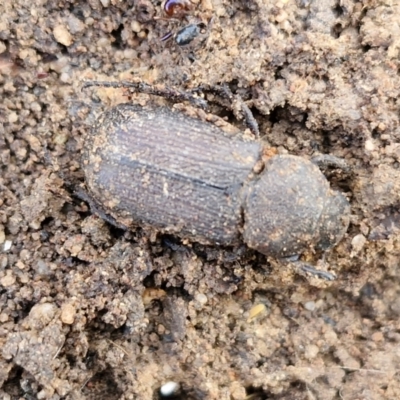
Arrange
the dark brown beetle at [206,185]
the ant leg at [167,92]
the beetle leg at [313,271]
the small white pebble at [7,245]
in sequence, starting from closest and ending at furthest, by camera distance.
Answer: the dark brown beetle at [206,185], the beetle leg at [313,271], the ant leg at [167,92], the small white pebble at [7,245]

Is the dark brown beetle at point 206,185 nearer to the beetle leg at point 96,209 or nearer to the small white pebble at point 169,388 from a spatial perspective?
the beetle leg at point 96,209

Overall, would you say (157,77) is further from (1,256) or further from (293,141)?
(1,256)

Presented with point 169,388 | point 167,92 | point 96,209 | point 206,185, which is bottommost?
point 169,388

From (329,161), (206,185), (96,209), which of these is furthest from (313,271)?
(96,209)

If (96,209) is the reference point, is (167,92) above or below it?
above

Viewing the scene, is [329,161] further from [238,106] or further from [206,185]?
[206,185]

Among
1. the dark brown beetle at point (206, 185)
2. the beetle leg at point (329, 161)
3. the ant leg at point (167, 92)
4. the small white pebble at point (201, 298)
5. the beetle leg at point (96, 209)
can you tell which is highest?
the beetle leg at point (329, 161)

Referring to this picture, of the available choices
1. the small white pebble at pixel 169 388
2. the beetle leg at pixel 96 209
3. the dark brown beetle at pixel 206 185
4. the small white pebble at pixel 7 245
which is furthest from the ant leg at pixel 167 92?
the small white pebble at pixel 169 388
